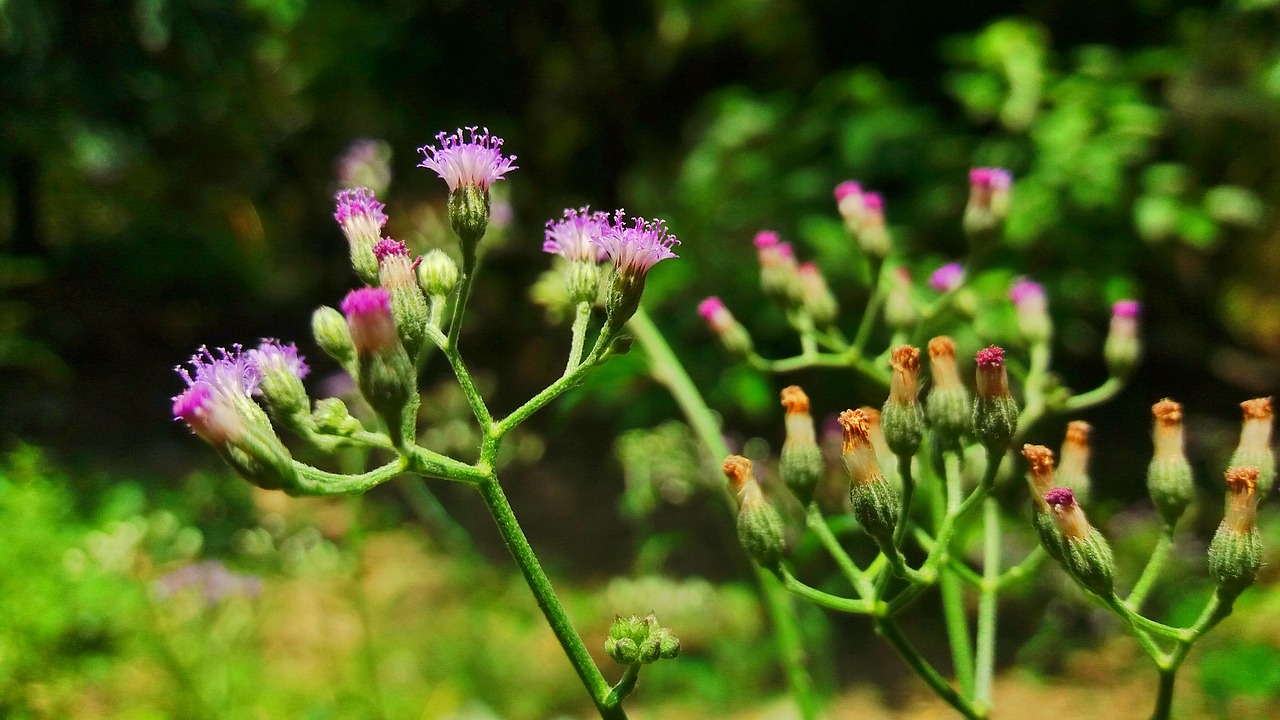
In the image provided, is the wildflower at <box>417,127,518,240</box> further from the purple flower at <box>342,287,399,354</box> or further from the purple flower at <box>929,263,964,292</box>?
the purple flower at <box>929,263,964,292</box>

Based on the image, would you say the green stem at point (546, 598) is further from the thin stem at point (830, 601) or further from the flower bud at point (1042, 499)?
the flower bud at point (1042, 499)

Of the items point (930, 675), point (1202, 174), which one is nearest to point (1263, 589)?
point (1202, 174)

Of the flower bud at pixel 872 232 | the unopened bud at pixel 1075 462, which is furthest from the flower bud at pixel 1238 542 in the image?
the flower bud at pixel 872 232

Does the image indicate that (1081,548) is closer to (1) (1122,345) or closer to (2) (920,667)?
(2) (920,667)

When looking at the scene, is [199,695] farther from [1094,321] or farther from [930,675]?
[1094,321]

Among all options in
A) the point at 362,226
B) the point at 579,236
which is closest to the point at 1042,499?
the point at 579,236

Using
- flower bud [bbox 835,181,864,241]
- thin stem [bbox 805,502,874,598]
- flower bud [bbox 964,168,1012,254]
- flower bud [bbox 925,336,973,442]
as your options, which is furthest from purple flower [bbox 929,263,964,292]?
thin stem [bbox 805,502,874,598]
